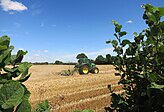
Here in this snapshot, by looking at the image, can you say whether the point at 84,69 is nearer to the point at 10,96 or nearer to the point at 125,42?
the point at 125,42

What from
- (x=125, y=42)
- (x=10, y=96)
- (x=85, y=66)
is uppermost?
(x=85, y=66)

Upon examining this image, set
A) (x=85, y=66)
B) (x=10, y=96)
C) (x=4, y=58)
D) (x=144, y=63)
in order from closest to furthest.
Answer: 1. (x=10, y=96)
2. (x=4, y=58)
3. (x=144, y=63)
4. (x=85, y=66)

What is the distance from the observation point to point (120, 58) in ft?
7.90

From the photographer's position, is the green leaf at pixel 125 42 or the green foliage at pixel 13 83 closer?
the green foliage at pixel 13 83

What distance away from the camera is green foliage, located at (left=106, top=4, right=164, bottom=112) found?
6.13 feet

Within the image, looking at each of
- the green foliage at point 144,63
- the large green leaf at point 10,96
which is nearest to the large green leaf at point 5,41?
the large green leaf at point 10,96

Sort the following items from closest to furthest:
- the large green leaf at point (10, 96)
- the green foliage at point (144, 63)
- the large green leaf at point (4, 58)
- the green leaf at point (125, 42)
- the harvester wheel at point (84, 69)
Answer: the large green leaf at point (10, 96) < the large green leaf at point (4, 58) < the green foliage at point (144, 63) < the green leaf at point (125, 42) < the harvester wheel at point (84, 69)

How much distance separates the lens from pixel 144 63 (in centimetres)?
222

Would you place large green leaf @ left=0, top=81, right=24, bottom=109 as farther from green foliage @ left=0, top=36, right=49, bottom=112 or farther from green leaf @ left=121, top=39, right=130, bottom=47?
green leaf @ left=121, top=39, right=130, bottom=47

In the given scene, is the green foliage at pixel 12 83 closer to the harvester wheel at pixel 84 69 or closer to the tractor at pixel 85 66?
the tractor at pixel 85 66

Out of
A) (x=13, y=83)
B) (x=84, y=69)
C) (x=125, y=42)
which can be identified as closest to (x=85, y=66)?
(x=84, y=69)

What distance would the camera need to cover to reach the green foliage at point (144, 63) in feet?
6.13

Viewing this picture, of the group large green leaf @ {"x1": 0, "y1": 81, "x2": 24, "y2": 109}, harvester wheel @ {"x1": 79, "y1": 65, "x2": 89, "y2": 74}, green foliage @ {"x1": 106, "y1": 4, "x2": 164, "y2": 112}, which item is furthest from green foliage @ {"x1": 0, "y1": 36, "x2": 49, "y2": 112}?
harvester wheel @ {"x1": 79, "y1": 65, "x2": 89, "y2": 74}

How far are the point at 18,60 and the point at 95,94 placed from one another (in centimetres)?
1321
